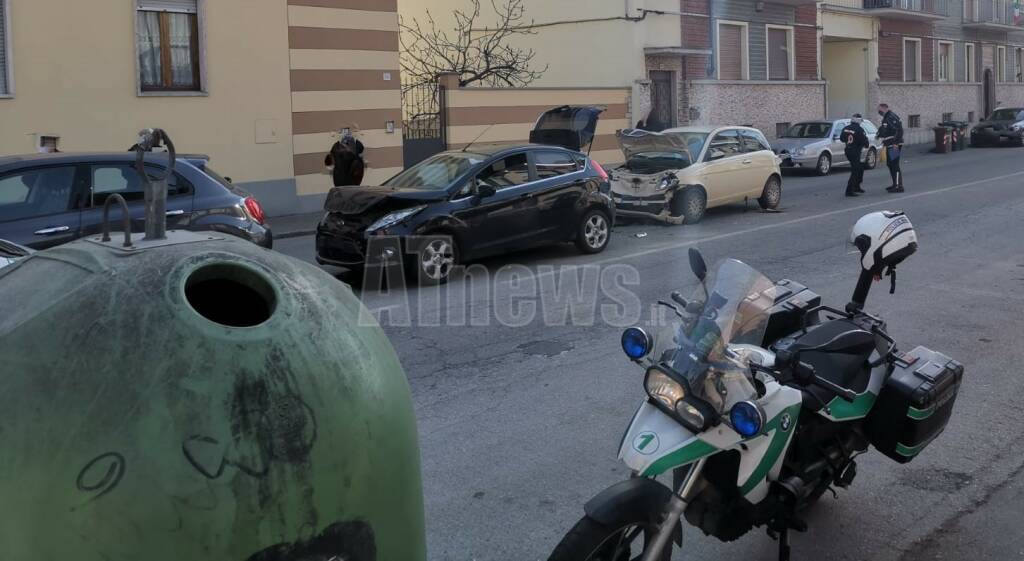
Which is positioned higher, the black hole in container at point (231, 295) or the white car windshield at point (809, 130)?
the white car windshield at point (809, 130)

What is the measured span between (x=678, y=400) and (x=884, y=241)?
133 cm

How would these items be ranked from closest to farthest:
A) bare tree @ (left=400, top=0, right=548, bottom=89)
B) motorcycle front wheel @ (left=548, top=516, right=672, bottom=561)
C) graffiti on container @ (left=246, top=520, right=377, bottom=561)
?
1. graffiti on container @ (left=246, top=520, right=377, bottom=561)
2. motorcycle front wheel @ (left=548, top=516, right=672, bottom=561)
3. bare tree @ (left=400, top=0, right=548, bottom=89)

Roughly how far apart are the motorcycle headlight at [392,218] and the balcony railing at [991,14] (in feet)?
130

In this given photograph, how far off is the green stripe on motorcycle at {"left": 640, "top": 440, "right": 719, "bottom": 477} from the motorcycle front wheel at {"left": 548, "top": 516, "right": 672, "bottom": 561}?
17 centimetres

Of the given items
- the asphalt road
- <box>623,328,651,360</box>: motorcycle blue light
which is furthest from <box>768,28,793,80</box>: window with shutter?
<box>623,328,651,360</box>: motorcycle blue light

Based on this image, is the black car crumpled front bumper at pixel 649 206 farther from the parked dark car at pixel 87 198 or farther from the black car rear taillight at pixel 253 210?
the parked dark car at pixel 87 198

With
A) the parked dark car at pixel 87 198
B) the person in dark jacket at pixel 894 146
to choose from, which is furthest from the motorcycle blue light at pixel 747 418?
the person in dark jacket at pixel 894 146

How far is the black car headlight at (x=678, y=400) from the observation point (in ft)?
10.9

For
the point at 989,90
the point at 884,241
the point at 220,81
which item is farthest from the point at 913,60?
the point at 884,241

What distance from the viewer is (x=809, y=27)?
111 ft

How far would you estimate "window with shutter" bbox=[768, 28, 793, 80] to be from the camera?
3250 cm

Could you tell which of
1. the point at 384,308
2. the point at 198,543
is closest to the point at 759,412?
the point at 198,543

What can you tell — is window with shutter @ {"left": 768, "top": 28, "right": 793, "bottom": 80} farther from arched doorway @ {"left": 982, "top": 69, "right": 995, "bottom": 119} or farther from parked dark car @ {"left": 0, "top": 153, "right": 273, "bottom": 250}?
parked dark car @ {"left": 0, "top": 153, "right": 273, "bottom": 250}

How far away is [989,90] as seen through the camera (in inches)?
1797
